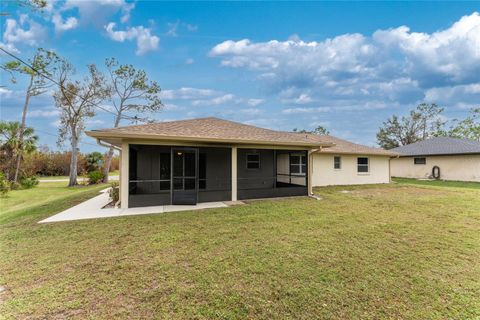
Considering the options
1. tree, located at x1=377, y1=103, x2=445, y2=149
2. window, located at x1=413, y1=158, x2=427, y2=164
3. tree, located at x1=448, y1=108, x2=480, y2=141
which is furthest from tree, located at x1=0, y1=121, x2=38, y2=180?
tree, located at x1=448, y1=108, x2=480, y2=141

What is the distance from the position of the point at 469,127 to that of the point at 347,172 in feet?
104

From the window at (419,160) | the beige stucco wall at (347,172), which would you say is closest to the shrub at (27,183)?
the beige stucco wall at (347,172)

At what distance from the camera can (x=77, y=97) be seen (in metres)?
18.5

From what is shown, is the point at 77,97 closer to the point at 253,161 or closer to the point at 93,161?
the point at 93,161

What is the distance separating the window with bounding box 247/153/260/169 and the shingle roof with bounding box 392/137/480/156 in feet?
48.2

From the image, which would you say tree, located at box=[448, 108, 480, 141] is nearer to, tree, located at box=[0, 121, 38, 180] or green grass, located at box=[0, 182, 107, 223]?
green grass, located at box=[0, 182, 107, 223]

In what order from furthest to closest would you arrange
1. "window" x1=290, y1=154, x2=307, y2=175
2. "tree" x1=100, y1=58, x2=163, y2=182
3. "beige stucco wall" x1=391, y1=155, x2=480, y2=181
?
"tree" x1=100, y1=58, x2=163, y2=182 < "beige stucco wall" x1=391, y1=155, x2=480, y2=181 < "window" x1=290, y1=154, x2=307, y2=175

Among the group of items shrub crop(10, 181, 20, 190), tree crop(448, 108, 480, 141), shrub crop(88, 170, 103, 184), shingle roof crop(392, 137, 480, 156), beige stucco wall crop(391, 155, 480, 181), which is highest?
tree crop(448, 108, 480, 141)

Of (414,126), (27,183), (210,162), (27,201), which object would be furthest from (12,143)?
(414,126)

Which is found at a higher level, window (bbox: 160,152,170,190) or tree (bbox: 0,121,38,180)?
Result: tree (bbox: 0,121,38,180)

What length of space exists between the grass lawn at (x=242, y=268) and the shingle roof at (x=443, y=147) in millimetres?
15336

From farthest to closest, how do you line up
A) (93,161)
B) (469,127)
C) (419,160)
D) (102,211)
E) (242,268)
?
(469,127) < (93,161) < (419,160) < (102,211) < (242,268)

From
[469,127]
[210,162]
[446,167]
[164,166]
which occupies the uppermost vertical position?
[469,127]

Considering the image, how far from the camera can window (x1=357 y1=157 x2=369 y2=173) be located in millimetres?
15125
